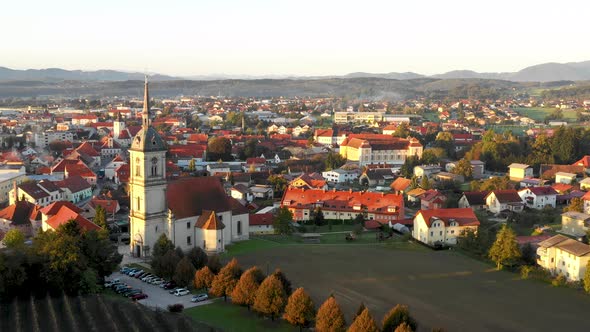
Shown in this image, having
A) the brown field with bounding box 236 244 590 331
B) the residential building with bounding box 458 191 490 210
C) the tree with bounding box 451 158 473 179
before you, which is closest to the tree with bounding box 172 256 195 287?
the brown field with bounding box 236 244 590 331

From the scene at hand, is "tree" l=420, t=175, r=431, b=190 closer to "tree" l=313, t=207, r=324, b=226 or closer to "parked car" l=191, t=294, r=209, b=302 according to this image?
"tree" l=313, t=207, r=324, b=226

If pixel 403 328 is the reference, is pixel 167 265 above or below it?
below

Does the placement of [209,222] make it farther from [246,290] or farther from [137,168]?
[246,290]

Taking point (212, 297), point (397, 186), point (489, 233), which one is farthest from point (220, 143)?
point (212, 297)

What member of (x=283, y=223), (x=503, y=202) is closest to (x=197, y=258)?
(x=283, y=223)

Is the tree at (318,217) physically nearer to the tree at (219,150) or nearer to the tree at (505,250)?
the tree at (505,250)
